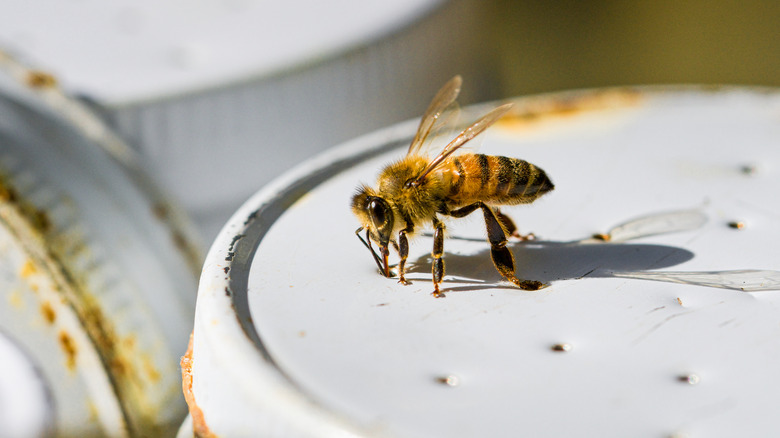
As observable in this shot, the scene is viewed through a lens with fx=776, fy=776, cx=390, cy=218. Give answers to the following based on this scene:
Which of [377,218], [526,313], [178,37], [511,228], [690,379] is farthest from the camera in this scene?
[178,37]

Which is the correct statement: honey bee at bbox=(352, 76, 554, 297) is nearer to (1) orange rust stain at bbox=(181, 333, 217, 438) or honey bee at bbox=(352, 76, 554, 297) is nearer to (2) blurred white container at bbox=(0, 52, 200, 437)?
(1) orange rust stain at bbox=(181, 333, 217, 438)

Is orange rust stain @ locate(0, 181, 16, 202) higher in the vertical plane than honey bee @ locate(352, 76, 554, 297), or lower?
higher

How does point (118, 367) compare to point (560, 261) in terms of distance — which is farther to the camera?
point (118, 367)

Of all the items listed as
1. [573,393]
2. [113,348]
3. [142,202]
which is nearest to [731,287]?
[573,393]

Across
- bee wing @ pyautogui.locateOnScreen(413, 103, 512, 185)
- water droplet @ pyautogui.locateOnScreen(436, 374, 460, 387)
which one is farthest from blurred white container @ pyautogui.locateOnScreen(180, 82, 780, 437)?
bee wing @ pyautogui.locateOnScreen(413, 103, 512, 185)

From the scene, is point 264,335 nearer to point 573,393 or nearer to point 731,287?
point 573,393

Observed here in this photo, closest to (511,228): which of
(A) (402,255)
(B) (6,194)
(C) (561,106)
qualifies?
(A) (402,255)

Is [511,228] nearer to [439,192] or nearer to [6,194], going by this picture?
[439,192]
